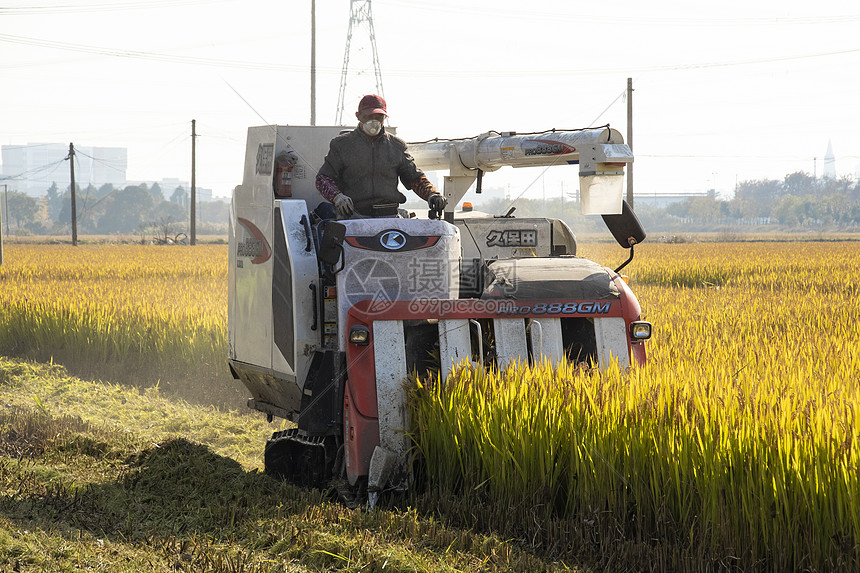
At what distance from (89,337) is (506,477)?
9.41m

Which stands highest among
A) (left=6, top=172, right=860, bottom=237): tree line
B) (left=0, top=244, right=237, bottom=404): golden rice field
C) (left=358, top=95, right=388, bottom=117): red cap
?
(left=6, top=172, right=860, bottom=237): tree line

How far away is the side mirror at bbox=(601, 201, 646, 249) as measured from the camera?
709 cm

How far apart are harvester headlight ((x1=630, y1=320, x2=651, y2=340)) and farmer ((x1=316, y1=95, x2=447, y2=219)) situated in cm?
173

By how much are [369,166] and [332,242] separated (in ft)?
4.09

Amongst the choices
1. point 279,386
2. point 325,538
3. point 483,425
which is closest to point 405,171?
point 279,386

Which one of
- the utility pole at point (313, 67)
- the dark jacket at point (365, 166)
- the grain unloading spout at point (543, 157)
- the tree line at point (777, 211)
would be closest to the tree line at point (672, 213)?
the tree line at point (777, 211)

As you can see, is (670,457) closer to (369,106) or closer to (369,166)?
(369,166)

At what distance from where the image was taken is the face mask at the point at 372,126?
22.3ft

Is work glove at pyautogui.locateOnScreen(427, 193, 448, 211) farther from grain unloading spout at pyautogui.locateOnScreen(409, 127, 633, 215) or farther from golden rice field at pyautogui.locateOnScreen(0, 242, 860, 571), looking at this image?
golden rice field at pyautogui.locateOnScreen(0, 242, 860, 571)

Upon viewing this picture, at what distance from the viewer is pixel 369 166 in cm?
687

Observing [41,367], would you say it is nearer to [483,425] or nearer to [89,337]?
[89,337]

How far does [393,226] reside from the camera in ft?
20.1

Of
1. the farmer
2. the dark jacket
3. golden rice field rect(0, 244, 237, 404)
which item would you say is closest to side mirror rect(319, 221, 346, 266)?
the farmer

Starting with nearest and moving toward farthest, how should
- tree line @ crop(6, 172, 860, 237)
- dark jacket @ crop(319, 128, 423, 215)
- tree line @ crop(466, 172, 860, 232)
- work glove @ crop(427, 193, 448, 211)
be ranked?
work glove @ crop(427, 193, 448, 211) < dark jacket @ crop(319, 128, 423, 215) < tree line @ crop(466, 172, 860, 232) < tree line @ crop(6, 172, 860, 237)
